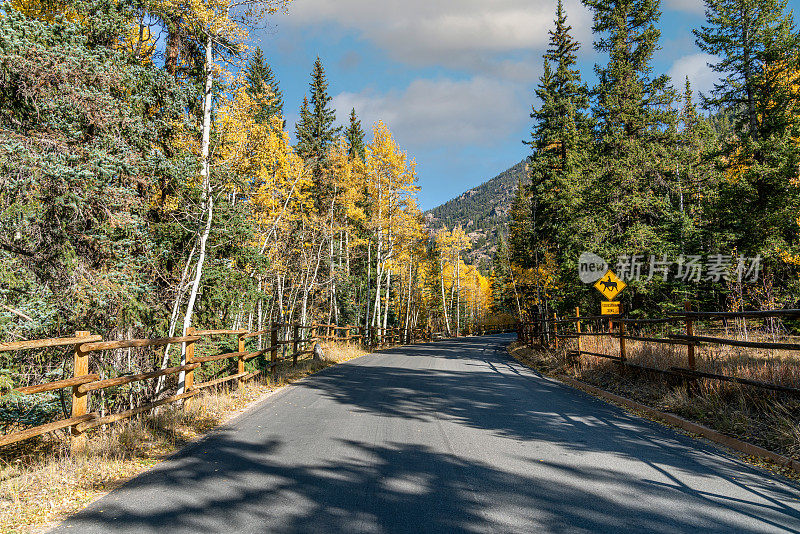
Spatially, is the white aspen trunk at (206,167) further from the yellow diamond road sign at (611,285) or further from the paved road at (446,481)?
the yellow diamond road sign at (611,285)

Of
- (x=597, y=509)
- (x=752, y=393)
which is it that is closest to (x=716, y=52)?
(x=752, y=393)

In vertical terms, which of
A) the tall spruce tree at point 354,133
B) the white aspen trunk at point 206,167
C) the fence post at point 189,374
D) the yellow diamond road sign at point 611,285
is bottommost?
the fence post at point 189,374

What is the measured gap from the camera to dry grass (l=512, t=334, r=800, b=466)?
5.17 meters

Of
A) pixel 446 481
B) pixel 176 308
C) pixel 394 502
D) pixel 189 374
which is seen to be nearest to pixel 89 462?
pixel 189 374

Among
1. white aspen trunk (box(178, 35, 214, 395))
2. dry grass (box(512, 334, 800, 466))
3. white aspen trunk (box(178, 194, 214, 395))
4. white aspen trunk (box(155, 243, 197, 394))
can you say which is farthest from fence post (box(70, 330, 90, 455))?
dry grass (box(512, 334, 800, 466))

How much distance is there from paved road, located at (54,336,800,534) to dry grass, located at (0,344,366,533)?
285 millimetres

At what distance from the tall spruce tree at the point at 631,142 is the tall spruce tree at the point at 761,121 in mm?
2363

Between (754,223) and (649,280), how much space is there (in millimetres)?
4873

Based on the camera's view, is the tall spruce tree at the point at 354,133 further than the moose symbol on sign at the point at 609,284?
Yes

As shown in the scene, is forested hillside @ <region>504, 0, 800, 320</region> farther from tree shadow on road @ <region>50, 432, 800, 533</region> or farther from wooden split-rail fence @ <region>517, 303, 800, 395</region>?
tree shadow on road @ <region>50, 432, 800, 533</region>

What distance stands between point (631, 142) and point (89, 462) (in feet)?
70.9

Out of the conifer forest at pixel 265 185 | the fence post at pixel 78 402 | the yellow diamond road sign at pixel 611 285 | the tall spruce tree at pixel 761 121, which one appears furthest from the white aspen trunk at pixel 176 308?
the tall spruce tree at pixel 761 121

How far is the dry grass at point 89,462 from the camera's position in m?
3.67

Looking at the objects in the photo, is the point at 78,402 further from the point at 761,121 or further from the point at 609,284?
the point at 761,121
